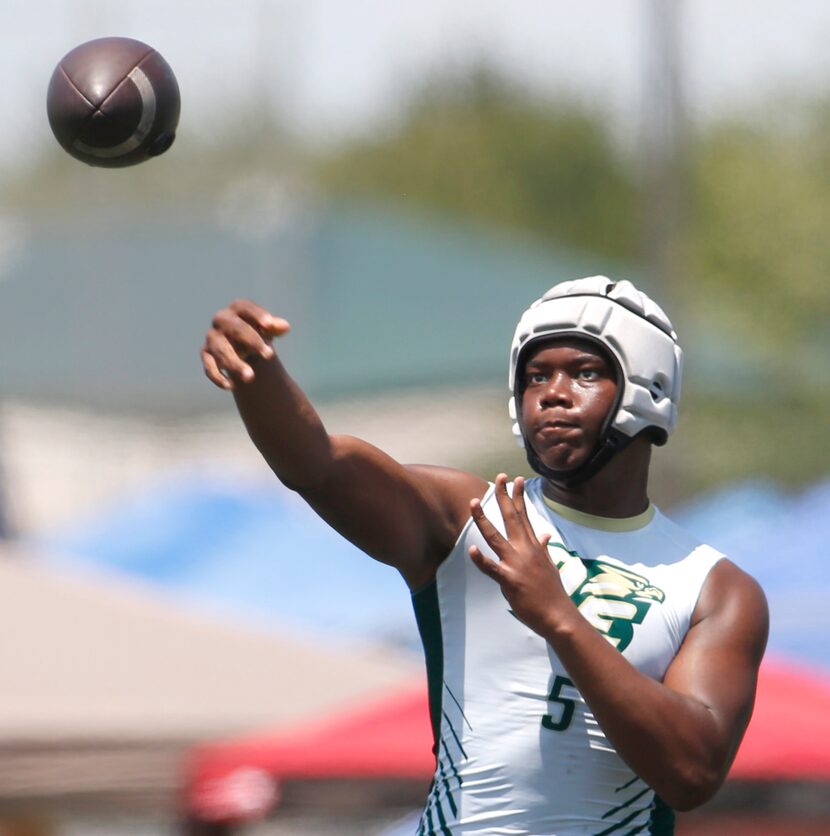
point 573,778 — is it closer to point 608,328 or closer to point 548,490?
point 548,490

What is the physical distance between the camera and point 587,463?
3.94m

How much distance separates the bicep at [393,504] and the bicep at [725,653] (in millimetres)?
567

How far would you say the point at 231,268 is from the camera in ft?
123

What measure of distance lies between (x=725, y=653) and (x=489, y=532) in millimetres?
651

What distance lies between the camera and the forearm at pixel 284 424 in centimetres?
351

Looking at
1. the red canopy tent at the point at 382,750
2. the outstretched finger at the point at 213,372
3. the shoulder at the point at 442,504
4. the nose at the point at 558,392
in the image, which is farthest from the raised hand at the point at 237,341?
the red canopy tent at the point at 382,750

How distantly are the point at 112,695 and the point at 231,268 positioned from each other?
2982 cm

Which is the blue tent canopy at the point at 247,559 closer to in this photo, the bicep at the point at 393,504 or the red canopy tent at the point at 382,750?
the red canopy tent at the point at 382,750

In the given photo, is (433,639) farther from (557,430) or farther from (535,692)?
(557,430)

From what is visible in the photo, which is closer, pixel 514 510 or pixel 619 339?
pixel 514 510

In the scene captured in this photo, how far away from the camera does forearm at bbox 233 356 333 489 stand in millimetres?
3510

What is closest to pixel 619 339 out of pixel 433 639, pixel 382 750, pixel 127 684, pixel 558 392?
pixel 558 392

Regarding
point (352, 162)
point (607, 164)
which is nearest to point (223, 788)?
point (607, 164)

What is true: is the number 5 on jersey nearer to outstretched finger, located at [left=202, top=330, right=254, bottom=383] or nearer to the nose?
the nose
